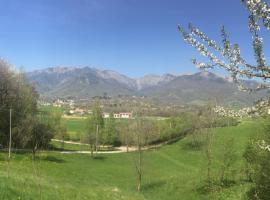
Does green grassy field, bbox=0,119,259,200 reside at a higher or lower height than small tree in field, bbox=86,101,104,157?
lower

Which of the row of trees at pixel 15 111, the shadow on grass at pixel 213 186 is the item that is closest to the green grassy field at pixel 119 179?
the shadow on grass at pixel 213 186

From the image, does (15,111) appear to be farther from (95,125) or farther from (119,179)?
(95,125)

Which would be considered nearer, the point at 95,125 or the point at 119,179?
the point at 119,179

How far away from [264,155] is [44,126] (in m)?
55.4

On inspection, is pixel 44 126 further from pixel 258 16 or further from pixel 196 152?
pixel 258 16

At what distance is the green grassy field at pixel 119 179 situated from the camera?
18.1m

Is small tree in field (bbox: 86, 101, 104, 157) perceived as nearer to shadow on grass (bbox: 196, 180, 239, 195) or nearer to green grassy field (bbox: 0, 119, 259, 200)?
green grassy field (bbox: 0, 119, 259, 200)

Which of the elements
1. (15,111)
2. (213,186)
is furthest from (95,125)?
(213,186)

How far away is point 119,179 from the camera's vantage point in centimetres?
5425

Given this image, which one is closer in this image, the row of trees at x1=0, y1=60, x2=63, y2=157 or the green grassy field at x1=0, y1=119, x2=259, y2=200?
the green grassy field at x1=0, y1=119, x2=259, y2=200

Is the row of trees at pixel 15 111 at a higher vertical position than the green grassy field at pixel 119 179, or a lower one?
higher

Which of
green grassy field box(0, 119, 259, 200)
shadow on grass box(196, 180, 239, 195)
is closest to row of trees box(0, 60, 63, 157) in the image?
green grassy field box(0, 119, 259, 200)

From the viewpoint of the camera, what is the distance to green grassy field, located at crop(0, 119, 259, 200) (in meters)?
18.1

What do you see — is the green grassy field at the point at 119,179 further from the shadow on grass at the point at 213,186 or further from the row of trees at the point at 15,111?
the row of trees at the point at 15,111
